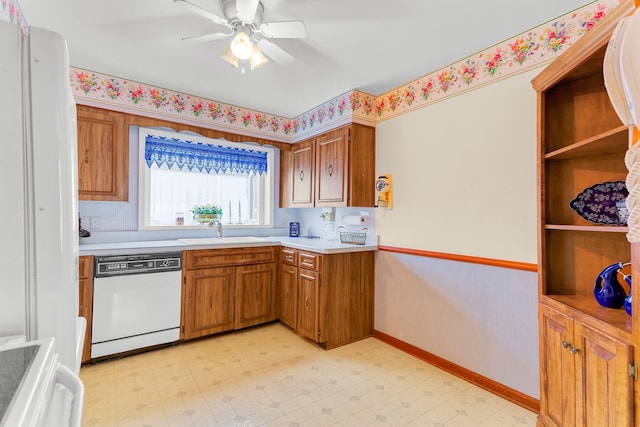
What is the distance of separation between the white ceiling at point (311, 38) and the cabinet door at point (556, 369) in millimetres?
1726

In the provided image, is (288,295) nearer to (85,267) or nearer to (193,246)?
(193,246)

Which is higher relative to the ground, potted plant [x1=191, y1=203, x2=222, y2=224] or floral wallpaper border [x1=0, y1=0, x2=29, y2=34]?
floral wallpaper border [x1=0, y1=0, x2=29, y2=34]

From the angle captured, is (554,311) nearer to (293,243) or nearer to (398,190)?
(398,190)

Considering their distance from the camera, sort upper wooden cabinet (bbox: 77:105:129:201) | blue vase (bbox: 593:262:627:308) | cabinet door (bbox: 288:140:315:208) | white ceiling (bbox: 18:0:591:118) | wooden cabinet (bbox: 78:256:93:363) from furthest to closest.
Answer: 1. cabinet door (bbox: 288:140:315:208)
2. upper wooden cabinet (bbox: 77:105:129:201)
3. wooden cabinet (bbox: 78:256:93:363)
4. white ceiling (bbox: 18:0:591:118)
5. blue vase (bbox: 593:262:627:308)

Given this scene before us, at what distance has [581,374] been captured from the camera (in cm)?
131

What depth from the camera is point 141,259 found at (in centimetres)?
258

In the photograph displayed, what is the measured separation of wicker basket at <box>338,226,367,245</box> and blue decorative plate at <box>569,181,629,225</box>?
69.9 inches

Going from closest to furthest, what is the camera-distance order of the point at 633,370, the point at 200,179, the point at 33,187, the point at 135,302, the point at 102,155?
1. the point at 33,187
2. the point at 633,370
3. the point at 135,302
4. the point at 102,155
5. the point at 200,179

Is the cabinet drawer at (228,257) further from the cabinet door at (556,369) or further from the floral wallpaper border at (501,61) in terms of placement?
the cabinet door at (556,369)

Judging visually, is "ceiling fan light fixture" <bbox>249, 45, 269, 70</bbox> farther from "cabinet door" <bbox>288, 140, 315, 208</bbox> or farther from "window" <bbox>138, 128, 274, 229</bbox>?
"window" <bbox>138, 128, 274, 229</bbox>

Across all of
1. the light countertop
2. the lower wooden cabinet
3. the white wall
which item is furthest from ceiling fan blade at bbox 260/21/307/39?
the lower wooden cabinet

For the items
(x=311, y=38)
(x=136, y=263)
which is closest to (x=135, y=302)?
(x=136, y=263)

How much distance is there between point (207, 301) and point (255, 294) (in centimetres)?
48

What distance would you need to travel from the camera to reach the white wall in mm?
1999
